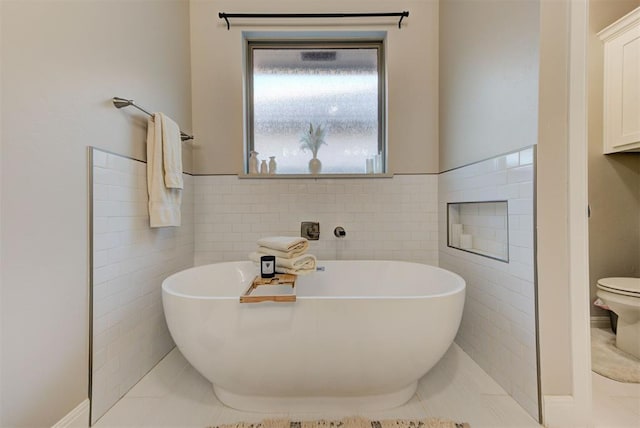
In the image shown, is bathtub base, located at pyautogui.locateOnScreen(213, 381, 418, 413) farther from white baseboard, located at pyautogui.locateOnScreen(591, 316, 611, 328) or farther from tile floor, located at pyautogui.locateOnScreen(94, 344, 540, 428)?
white baseboard, located at pyautogui.locateOnScreen(591, 316, 611, 328)

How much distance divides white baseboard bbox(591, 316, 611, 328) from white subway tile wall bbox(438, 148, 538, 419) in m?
1.28

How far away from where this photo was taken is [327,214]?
7.50ft

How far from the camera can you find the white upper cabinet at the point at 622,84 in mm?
2016

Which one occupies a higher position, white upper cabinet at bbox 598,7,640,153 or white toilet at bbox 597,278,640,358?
white upper cabinet at bbox 598,7,640,153

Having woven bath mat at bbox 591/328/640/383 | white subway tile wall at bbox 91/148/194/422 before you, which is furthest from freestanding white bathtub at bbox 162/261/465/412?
woven bath mat at bbox 591/328/640/383

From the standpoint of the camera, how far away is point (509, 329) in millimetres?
1432

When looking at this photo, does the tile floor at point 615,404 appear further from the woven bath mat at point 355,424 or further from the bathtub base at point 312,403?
the bathtub base at point 312,403

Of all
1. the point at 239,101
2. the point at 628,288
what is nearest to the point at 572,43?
the point at 628,288

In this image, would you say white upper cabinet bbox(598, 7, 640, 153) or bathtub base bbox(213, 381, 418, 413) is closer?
bathtub base bbox(213, 381, 418, 413)

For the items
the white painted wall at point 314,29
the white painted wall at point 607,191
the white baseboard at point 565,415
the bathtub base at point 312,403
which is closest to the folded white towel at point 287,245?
the bathtub base at point 312,403

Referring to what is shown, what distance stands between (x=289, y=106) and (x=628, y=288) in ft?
9.27

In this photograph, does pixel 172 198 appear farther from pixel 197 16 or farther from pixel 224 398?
pixel 197 16

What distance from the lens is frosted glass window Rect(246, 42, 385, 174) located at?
2.52 m

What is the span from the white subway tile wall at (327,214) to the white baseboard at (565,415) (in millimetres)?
1160
